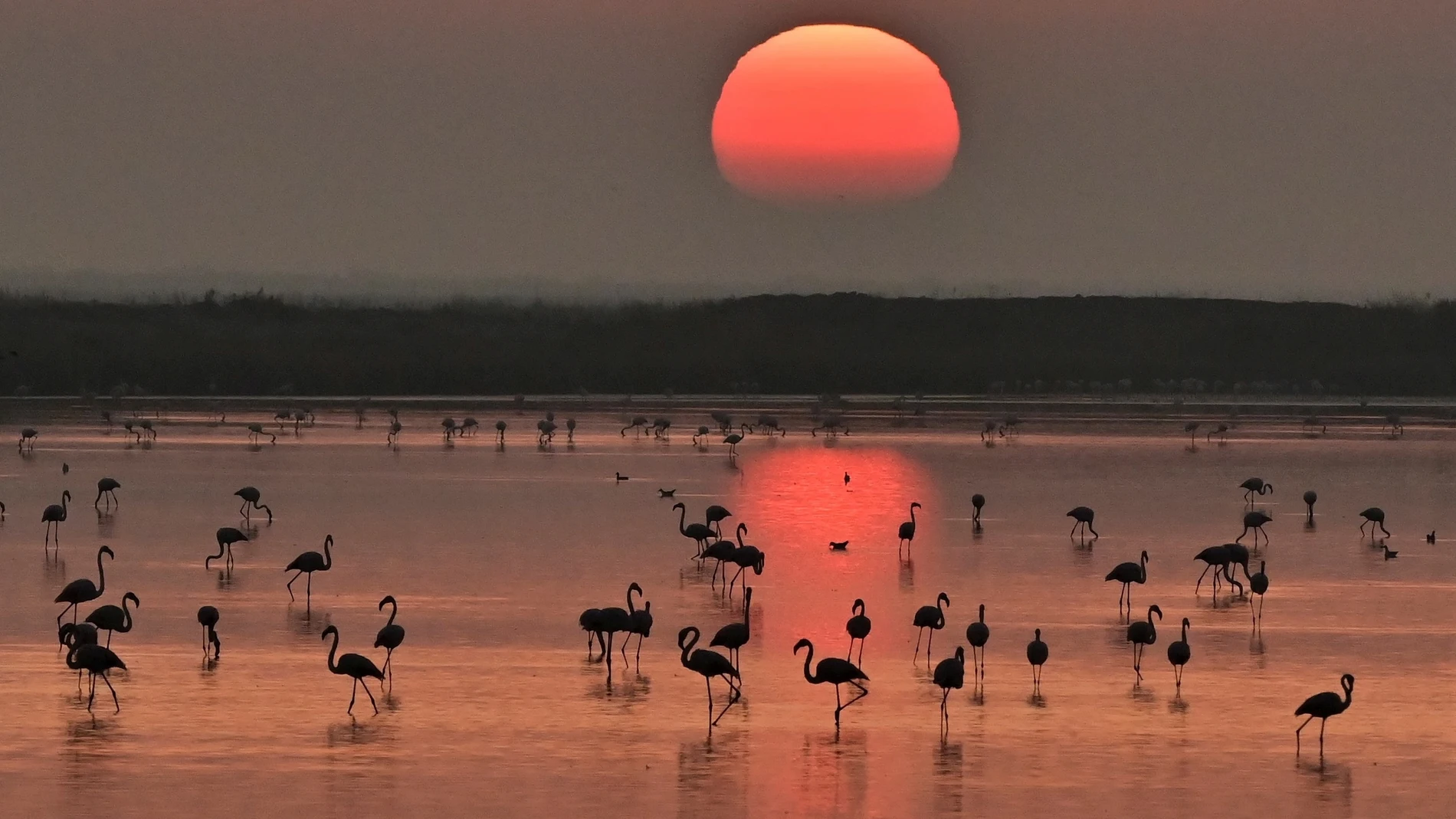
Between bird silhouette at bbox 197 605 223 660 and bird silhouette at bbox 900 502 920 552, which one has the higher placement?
bird silhouette at bbox 900 502 920 552

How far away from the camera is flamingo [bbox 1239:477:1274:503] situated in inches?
1143

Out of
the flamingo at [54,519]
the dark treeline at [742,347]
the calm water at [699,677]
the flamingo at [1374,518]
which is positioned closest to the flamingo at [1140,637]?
the calm water at [699,677]

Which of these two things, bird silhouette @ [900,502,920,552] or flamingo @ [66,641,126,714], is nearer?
flamingo @ [66,641,126,714]

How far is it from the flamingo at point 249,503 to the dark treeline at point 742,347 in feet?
161

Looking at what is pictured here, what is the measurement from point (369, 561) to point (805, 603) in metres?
5.46

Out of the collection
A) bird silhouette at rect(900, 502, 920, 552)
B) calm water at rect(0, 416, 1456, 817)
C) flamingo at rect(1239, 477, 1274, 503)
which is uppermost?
flamingo at rect(1239, 477, 1274, 503)

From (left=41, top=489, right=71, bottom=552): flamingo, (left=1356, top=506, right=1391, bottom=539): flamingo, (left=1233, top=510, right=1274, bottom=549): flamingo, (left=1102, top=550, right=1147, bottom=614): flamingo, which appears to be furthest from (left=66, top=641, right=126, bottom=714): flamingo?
(left=1356, top=506, right=1391, bottom=539): flamingo

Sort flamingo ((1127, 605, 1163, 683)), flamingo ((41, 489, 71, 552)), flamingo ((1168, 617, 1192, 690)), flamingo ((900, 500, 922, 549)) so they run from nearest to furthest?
flamingo ((1168, 617, 1192, 690))
flamingo ((1127, 605, 1163, 683))
flamingo ((900, 500, 922, 549))
flamingo ((41, 489, 71, 552))

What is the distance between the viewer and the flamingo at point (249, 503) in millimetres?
25953

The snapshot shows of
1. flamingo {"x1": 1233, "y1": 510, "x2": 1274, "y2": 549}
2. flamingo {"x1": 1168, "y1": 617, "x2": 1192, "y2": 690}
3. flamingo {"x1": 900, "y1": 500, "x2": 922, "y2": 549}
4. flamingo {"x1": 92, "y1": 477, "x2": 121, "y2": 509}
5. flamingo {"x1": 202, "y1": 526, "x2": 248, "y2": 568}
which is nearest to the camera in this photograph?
flamingo {"x1": 1168, "y1": 617, "x2": 1192, "y2": 690}

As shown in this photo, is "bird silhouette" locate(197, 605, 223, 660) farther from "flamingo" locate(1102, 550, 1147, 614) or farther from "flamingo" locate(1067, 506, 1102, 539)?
"flamingo" locate(1067, 506, 1102, 539)

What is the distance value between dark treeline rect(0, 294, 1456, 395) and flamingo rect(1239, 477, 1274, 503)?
162ft

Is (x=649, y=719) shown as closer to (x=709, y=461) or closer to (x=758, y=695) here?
(x=758, y=695)

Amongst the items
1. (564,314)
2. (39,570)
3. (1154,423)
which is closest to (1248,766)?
(39,570)
